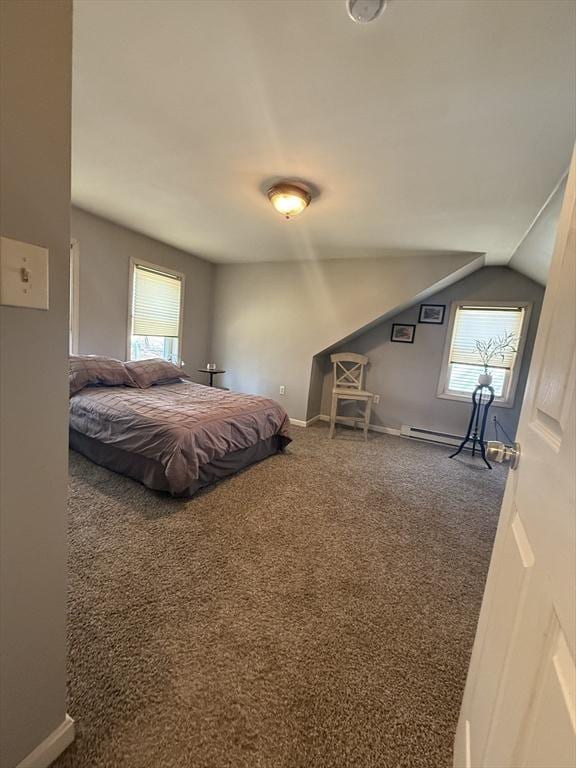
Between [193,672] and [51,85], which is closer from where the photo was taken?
[51,85]

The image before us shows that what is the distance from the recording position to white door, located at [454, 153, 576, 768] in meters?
0.43

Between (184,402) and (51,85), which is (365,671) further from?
(184,402)

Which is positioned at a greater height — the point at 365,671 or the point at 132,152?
the point at 132,152

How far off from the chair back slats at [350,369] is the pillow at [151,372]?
217 centimetres

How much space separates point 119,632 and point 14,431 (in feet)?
3.65

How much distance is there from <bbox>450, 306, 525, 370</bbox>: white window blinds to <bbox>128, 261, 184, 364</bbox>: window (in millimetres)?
3843

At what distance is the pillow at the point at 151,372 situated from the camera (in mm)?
3520

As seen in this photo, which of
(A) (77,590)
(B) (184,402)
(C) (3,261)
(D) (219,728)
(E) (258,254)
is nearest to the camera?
(C) (3,261)

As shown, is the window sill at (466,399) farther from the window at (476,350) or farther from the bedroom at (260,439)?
the bedroom at (260,439)

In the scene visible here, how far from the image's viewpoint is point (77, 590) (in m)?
1.52

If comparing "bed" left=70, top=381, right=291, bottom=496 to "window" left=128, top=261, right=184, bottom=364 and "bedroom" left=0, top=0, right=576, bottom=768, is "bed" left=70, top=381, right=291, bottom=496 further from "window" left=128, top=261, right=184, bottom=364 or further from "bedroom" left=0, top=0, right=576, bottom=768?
"window" left=128, top=261, right=184, bottom=364

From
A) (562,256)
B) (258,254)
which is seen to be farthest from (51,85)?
(258,254)

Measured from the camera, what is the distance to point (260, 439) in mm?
3084

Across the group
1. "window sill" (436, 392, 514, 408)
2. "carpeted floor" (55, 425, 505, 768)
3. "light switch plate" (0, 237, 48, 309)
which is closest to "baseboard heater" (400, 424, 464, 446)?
"window sill" (436, 392, 514, 408)
